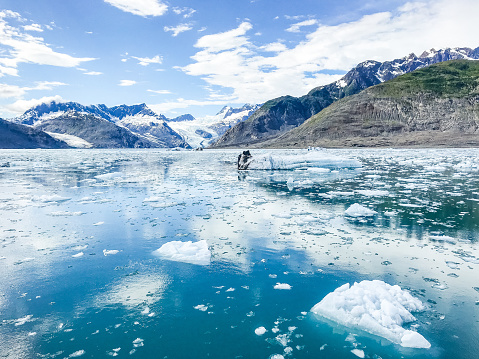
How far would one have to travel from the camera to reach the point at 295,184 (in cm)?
2870

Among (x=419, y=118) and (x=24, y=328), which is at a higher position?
(x=419, y=118)

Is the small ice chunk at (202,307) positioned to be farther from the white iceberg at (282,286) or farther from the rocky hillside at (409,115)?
the rocky hillside at (409,115)

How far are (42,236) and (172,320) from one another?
8.98 m

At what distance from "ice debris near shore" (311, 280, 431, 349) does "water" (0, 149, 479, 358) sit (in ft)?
0.74

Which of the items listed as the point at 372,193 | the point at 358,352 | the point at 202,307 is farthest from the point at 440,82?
the point at 202,307

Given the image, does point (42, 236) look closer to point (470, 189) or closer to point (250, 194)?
point (250, 194)

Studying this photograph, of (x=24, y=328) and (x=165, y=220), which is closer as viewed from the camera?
(x=24, y=328)

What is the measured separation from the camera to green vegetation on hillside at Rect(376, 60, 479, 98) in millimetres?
164500

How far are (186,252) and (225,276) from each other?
7.06 ft

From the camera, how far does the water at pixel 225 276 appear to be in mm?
6340

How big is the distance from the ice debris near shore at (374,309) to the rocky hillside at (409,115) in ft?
Result: 479

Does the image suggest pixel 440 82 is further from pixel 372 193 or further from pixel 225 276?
pixel 225 276

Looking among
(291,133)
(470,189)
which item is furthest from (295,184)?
(291,133)

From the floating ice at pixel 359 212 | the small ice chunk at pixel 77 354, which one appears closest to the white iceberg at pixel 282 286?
the small ice chunk at pixel 77 354
